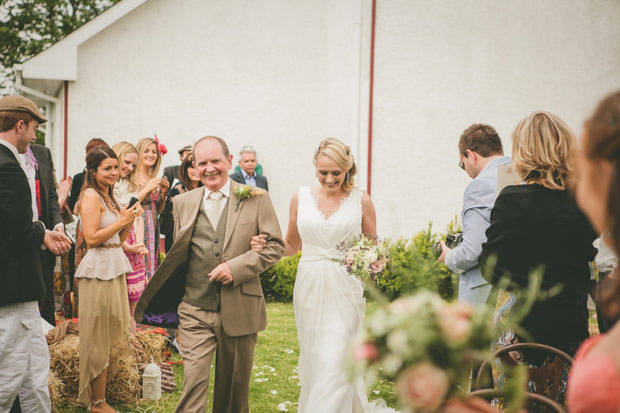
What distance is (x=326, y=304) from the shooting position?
517 cm

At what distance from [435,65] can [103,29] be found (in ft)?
22.0

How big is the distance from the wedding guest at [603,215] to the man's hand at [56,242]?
3.81 m

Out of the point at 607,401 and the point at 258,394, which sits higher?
the point at 607,401

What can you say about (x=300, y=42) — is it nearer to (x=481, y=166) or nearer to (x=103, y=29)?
(x=103, y=29)

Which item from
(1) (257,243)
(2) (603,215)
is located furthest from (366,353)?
(1) (257,243)

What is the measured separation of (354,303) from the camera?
5211 mm

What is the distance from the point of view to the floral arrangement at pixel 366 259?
188 inches

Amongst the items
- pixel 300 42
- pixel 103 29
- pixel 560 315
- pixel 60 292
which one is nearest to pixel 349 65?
pixel 300 42

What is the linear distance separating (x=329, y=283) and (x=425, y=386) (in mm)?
3653

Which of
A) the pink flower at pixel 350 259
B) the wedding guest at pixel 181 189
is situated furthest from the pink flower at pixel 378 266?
the wedding guest at pixel 181 189

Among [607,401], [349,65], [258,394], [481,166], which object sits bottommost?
[258,394]

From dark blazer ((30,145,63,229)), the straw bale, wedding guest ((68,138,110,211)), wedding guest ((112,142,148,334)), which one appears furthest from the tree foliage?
the straw bale

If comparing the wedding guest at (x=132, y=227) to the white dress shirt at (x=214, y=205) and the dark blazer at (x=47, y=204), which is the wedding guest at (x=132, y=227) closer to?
the dark blazer at (x=47, y=204)

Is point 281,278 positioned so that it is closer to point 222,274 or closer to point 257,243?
point 257,243
